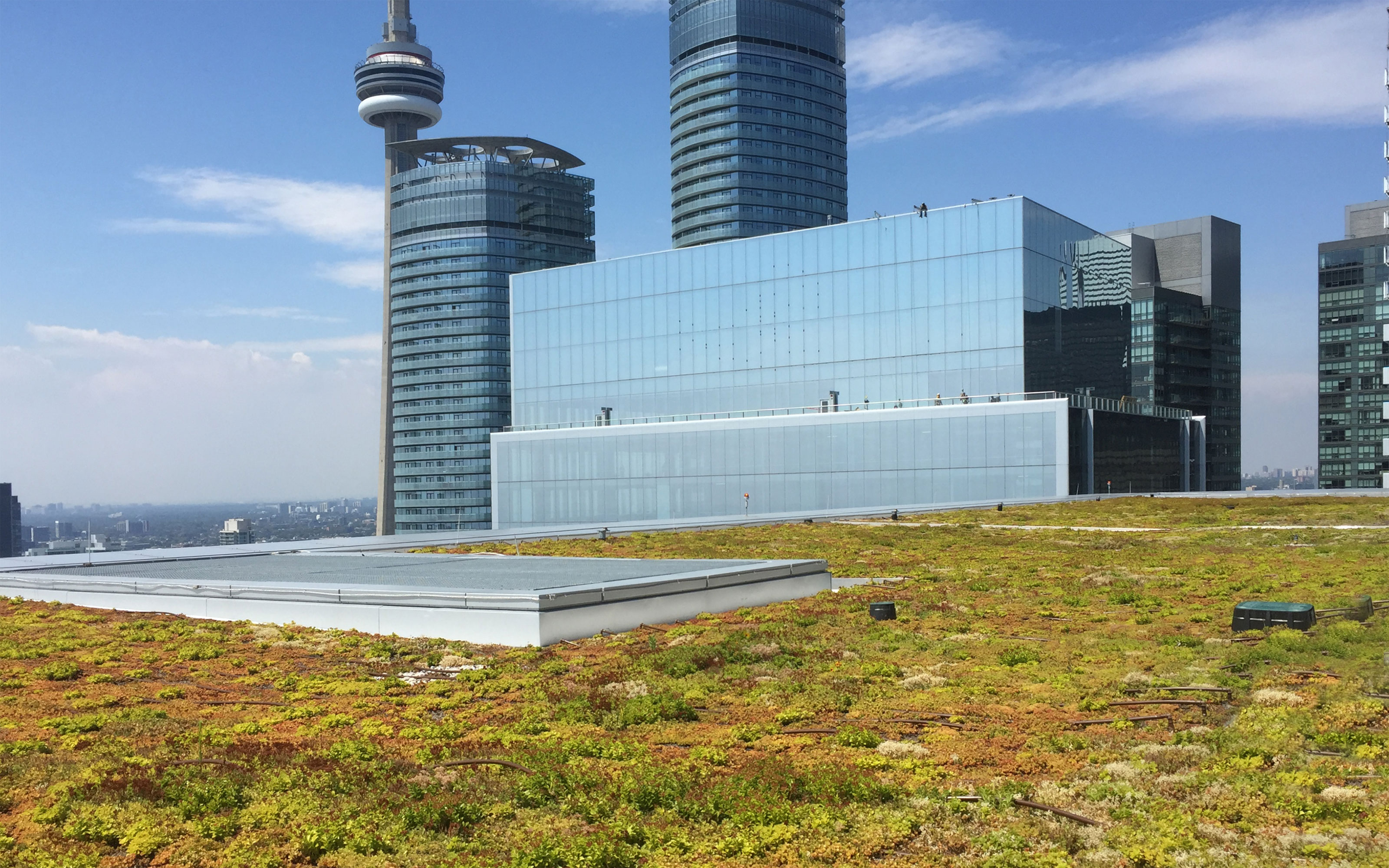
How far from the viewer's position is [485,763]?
15.0 meters

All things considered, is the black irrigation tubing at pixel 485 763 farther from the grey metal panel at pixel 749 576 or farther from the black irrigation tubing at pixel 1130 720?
the grey metal panel at pixel 749 576

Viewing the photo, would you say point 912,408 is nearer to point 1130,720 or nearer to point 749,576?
point 749,576

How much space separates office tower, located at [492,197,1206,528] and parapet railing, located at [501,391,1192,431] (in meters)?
0.29

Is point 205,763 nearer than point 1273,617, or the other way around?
point 205,763

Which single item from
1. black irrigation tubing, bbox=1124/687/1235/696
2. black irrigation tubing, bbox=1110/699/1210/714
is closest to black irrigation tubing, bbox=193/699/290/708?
black irrigation tubing, bbox=1110/699/1210/714

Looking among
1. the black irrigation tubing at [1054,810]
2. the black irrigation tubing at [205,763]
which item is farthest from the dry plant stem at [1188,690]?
the black irrigation tubing at [205,763]

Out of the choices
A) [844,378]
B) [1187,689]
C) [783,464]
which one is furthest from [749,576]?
[844,378]

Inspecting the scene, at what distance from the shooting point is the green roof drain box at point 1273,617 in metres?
23.8

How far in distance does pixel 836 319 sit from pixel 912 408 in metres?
14.7

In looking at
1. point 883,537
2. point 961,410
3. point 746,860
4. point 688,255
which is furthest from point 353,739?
point 688,255

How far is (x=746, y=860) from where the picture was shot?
11414 millimetres

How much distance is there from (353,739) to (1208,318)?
207m

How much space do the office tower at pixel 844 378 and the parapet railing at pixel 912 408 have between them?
29 centimetres

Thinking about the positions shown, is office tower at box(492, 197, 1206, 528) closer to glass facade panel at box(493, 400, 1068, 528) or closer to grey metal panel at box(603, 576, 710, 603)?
glass facade panel at box(493, 400, 1068, 528)
